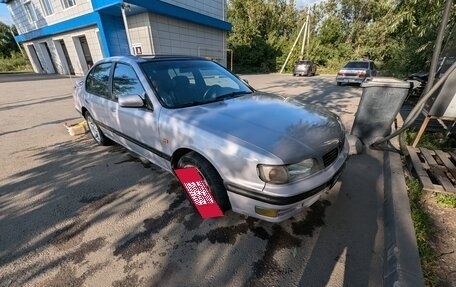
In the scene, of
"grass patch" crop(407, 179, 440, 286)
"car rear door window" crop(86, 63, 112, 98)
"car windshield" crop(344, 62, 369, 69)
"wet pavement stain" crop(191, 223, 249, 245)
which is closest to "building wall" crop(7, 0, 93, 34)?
"car rear door window" crop(86, 63, 112, 98)

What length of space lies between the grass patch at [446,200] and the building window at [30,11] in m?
28.1

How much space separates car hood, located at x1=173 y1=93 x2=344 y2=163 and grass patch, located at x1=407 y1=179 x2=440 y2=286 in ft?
3.73

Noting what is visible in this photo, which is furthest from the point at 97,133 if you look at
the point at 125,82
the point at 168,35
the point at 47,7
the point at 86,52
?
the point at 47,7

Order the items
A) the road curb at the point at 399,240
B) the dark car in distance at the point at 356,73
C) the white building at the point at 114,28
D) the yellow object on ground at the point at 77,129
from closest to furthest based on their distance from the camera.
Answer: the road curb at the point at 399,240 < the yellow object on ground at the point at 77,129 < the dark car in distance at the point at 356,73 < the white building at the point at 114,28

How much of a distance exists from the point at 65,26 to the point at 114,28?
17.3ft

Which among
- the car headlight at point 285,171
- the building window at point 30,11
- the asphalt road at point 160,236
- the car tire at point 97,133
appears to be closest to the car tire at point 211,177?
the asphalt road at point 160,236

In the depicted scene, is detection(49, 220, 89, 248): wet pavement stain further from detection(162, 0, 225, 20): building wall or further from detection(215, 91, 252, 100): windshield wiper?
detection(162, 0, 225, 20): building wall

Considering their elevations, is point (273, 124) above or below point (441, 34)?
below

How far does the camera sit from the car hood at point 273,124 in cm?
195

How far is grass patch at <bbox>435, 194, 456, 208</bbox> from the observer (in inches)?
99.8

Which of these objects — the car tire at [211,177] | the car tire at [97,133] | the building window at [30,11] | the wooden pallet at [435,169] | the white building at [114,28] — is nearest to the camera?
the car tire at [211,177]

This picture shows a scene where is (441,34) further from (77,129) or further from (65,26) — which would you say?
(65,26)

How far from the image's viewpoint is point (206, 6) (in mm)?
17469

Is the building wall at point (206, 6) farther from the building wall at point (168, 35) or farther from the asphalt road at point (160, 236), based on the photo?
the asphalt road at point (160, 236)
